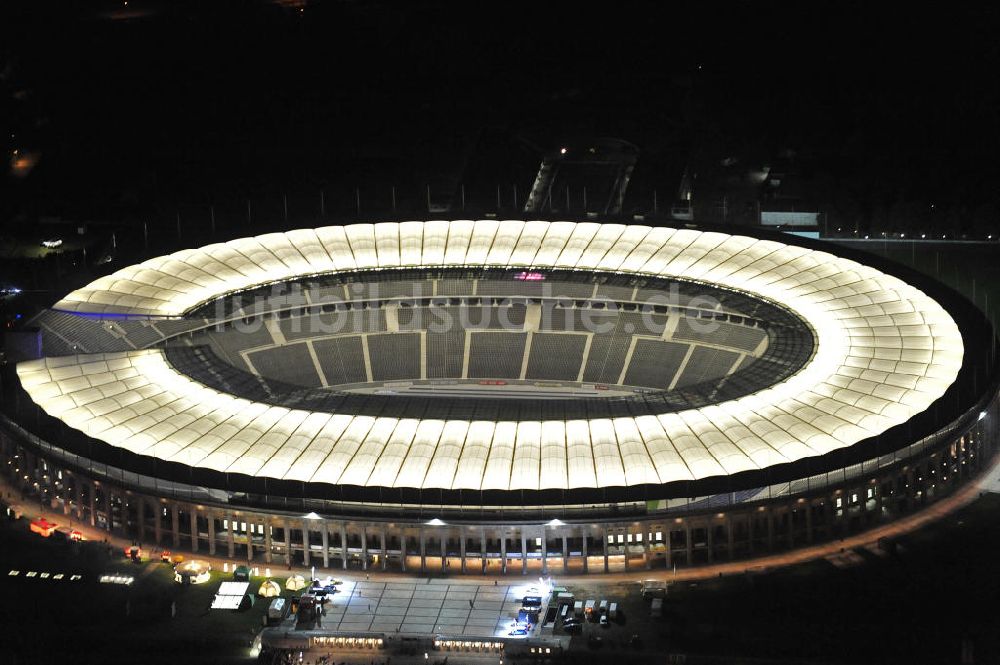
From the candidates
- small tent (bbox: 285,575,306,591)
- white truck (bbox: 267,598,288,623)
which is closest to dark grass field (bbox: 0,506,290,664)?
white truck (bbox: 267,598,288,623)

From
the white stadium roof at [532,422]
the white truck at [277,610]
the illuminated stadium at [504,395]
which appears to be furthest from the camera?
the white stadium roof at [532,422]

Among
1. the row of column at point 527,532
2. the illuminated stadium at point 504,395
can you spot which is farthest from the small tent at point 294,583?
the illuminated stadium at point 504,395

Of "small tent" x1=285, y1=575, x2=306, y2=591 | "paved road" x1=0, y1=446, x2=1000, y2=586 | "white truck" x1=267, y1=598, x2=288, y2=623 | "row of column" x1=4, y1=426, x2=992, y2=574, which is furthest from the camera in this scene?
"row of column" x1=4, y1=426, x2=992, y2=574

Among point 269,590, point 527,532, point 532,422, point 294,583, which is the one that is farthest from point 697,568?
point 269,590

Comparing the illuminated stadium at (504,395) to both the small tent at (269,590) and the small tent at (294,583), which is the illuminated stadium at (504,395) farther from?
the small tent at (269,590)

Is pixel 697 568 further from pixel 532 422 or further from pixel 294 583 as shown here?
pixel 294 583

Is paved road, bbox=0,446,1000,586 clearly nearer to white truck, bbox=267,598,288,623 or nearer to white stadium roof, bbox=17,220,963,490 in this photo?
white truck, bbox=267,598,288,623

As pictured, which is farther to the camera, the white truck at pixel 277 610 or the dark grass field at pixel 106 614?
the white truck at pixel 277 610
